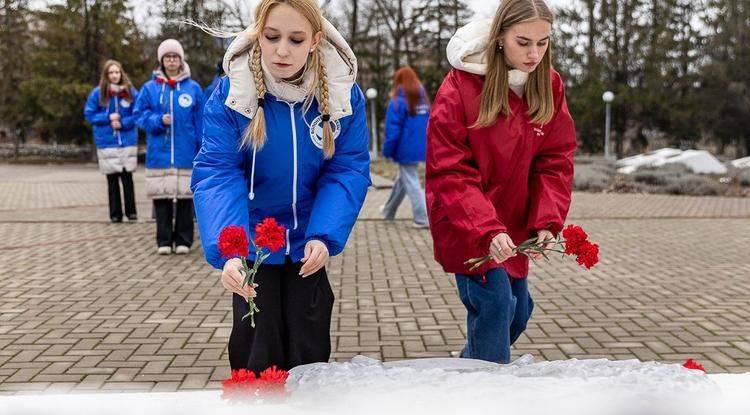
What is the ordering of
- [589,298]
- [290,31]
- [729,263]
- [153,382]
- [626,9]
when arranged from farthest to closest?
[626,9], [729,263], [589,298], [153,382], [290,31]

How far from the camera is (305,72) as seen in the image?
251 cm

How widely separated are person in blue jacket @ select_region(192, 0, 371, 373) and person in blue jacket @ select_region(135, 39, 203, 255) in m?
4.46

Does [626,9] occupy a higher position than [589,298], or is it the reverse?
[626,9]

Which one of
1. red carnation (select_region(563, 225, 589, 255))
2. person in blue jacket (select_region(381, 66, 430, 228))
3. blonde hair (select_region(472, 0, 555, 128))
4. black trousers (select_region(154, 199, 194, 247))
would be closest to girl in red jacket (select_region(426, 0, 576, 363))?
blonde hair (select_region(472, 0, 555, 128))

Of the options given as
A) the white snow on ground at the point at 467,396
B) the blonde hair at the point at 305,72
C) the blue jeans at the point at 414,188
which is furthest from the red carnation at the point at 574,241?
the blue jeans at the point at 414,188

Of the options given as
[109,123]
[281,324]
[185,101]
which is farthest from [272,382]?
[109,123]

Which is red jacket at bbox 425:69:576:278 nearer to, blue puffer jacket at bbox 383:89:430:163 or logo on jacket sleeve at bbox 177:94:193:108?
logo on jacket sleeve at bbox 177:94:193:108

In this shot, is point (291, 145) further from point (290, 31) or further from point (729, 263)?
point (729, 263)

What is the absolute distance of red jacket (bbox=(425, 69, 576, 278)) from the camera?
9.29ft

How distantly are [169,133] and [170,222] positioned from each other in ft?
2.72

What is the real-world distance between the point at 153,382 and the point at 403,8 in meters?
35.0

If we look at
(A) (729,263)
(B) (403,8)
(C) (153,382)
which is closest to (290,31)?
(C) (153,382)

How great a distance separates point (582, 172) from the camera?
1798 centimetres

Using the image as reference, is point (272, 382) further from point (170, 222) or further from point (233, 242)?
point (170, 222)
